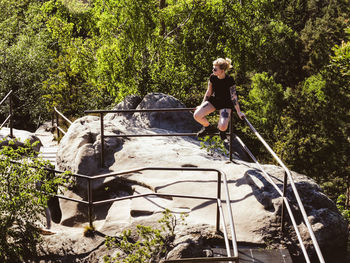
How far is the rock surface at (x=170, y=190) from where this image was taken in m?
5.86

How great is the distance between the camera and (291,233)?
575 centimetres

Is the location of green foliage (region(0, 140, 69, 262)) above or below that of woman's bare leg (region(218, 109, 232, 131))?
below

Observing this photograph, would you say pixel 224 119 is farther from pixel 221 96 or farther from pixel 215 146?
pixel 215 146

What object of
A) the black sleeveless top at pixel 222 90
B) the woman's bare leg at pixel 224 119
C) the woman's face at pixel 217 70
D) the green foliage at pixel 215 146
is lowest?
the green foliage at pixel 215 146

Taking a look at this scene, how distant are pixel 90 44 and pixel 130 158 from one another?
7.65 metres

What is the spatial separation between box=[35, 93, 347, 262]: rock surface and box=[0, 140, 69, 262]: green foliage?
448 millimetres

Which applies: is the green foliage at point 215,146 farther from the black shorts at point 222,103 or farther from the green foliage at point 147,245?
the green foliage at point 147,245

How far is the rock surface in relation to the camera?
5855 mm

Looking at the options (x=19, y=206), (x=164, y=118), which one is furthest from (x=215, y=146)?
(x=19, y=206)

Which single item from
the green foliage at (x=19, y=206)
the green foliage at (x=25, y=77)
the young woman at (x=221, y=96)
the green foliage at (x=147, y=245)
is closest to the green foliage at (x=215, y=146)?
the young woman at (x=221, y=96)

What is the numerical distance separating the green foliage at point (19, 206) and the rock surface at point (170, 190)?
1.47ft

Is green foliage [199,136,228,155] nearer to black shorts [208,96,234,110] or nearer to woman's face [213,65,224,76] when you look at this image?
black shorts [208,96,234,110]

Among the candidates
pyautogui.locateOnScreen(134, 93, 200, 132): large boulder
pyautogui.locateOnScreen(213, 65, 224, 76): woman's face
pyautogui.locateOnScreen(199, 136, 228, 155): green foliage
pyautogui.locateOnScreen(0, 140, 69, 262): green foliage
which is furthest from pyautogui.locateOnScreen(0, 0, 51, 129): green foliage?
pyautogui.locateOnScreen(213, 65, 224, 76): woman's face

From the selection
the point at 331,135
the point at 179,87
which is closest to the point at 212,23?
the point at 179,87
